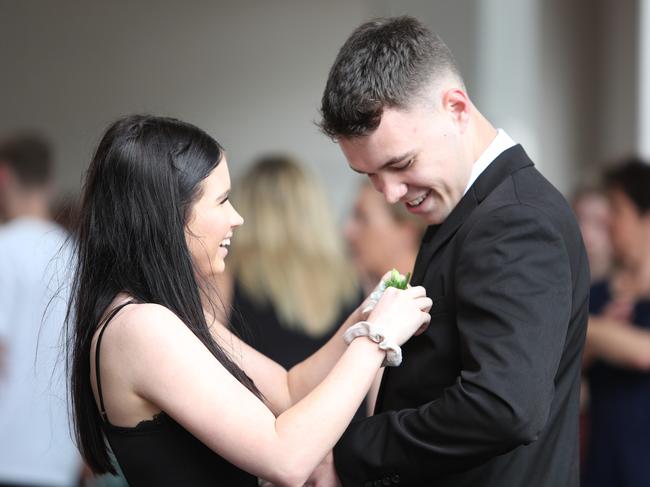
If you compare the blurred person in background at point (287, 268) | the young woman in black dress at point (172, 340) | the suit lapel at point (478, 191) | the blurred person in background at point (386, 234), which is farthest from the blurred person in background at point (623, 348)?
the young woman in black dress at point (172, 340)

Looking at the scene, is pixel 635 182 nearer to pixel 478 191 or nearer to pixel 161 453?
pixel 478 191

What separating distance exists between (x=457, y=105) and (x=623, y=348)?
1863mm

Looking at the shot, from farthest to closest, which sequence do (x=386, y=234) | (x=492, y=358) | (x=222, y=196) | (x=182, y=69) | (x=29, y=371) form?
(x=182, y=69)
(x=386, y=234)
(x=29, y=371)
(x=222, y=196)
(x=492, y=358)

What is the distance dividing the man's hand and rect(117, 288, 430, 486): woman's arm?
0.18m

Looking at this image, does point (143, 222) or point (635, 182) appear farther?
point (635, 182)

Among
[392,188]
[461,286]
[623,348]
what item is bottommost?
[623,348]

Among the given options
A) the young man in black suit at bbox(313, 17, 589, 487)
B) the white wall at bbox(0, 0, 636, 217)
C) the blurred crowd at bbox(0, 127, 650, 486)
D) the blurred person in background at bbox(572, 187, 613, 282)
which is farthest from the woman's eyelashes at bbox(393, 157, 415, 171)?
the white wall at bbox(0, 0, 636, 217)

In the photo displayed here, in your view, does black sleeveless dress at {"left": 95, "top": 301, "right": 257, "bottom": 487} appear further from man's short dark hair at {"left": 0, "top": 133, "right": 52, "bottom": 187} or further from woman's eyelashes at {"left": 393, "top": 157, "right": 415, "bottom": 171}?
man's short dark hair at {"left": 0, "top": 133, "right": 52, "bottom": 187}

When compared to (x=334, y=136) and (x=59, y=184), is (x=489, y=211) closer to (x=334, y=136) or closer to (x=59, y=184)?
(x=334, y=136)

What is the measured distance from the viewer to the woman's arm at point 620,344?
3.55 meters

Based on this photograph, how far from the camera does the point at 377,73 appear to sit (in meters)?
1.94

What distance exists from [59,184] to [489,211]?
8.24 meters

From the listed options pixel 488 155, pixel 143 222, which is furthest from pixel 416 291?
pixel 143 222

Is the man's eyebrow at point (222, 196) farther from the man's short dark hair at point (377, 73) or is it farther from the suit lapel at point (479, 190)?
the suit lapel at point (479, 190)
